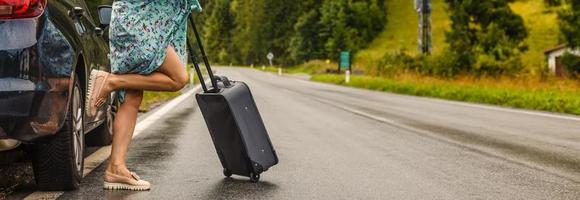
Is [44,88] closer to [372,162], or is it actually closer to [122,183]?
[122,183]

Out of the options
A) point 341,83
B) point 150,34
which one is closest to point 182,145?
point 150,34

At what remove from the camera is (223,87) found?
190 inches

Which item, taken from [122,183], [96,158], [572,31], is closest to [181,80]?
[122,183]

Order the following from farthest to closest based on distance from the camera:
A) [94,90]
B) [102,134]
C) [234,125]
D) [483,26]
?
[483,26] < [102,134] < [234,125] < [94,90]

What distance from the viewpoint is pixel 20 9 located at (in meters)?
3.80

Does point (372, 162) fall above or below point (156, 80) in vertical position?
below

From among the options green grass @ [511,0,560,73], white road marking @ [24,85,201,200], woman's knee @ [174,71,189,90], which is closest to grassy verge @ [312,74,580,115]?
white road marking @ [24,85,201,200]

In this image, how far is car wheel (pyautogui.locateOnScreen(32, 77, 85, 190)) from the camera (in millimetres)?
4188

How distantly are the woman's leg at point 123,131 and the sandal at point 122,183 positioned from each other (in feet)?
0.09

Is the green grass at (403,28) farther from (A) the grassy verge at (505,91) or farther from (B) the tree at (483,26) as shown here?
(A) the grassy verge at (505,91)

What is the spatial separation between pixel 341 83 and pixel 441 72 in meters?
6.66

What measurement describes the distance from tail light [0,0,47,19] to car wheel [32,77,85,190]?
2.12 feet

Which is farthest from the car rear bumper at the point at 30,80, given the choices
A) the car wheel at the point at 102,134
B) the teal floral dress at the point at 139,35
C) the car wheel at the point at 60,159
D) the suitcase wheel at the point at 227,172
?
the car wheel at the point at 102,134

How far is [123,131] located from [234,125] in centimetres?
69
